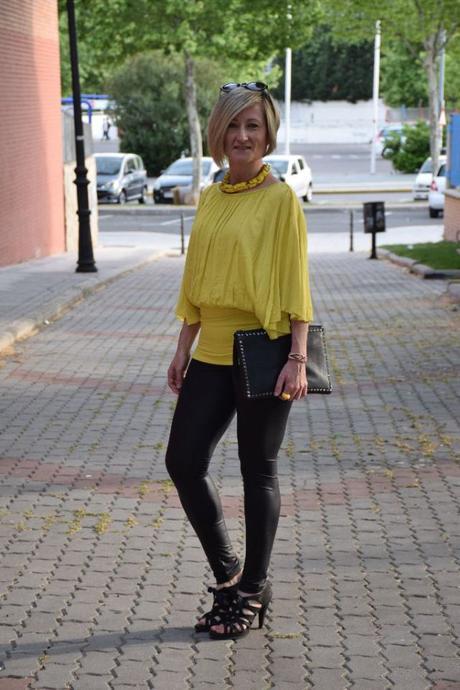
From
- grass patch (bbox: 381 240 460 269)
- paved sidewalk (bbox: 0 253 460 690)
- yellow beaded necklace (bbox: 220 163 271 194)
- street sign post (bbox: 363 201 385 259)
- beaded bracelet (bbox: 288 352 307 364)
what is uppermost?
yellow beaded necklace (bbox: 220 163 271 194)

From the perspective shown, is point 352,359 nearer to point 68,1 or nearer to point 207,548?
point 207,548

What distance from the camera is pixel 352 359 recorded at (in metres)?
12.1

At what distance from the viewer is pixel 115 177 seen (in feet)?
147

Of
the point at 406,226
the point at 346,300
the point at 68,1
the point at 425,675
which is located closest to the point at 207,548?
the point at 425,675

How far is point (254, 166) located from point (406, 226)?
31632 millimetres

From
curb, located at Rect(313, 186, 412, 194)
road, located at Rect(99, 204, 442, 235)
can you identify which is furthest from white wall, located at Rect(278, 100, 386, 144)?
road, located at Rect(99, 204, 442, 235)

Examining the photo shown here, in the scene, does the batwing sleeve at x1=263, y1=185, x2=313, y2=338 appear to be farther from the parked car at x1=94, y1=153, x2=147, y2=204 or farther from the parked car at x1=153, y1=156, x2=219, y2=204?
the parked car at x1=94, y1=153, x2=147, y2=204

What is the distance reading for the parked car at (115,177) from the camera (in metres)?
44.5

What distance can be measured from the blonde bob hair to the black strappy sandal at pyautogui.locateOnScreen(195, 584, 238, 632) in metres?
1.57

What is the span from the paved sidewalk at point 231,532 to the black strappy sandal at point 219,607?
0.07 m

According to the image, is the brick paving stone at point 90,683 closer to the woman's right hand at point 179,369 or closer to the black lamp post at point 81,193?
the woman's right hand at point 179,369

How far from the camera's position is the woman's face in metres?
4.73

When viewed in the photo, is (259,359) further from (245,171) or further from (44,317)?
(44,317)

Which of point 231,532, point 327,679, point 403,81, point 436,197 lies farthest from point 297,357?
point 403,81
